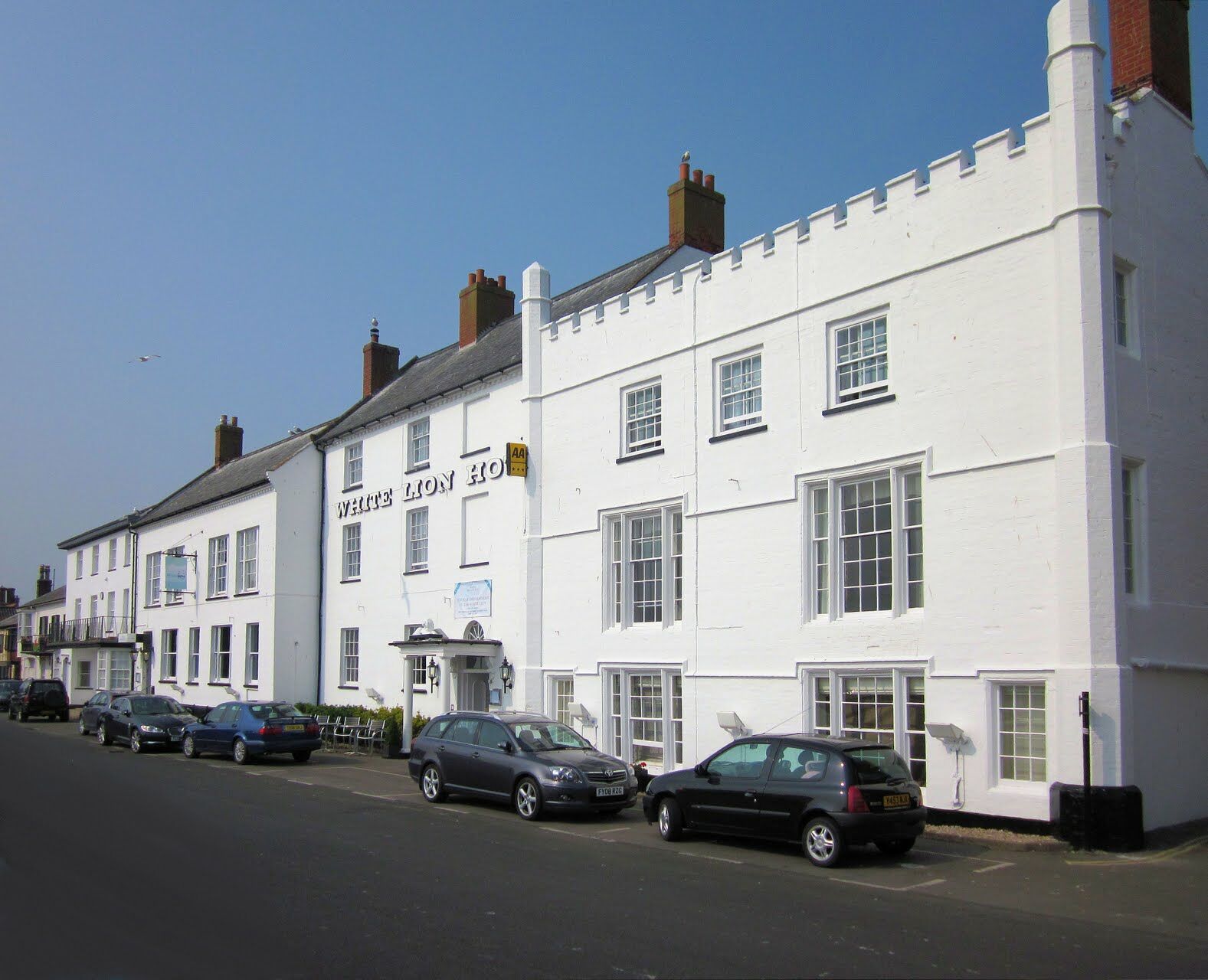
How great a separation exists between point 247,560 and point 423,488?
1094cm

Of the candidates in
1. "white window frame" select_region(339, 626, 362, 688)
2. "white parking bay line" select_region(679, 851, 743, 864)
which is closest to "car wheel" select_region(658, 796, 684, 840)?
"white parking bay line" select_region(679, 851, 743, 864)

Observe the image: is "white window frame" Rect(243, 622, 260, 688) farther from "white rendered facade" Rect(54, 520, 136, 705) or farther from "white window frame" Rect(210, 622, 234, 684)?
"white rendered facade" Rect(54, 520, 136, 705)

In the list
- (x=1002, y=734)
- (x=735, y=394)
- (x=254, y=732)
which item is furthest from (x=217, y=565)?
(x=1002, y=734)

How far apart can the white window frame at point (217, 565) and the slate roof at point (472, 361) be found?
7115 mm

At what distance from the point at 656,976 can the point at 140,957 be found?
12.4ft

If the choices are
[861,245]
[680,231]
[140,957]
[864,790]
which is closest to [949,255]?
[861,245]

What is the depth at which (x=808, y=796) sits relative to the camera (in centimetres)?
1223

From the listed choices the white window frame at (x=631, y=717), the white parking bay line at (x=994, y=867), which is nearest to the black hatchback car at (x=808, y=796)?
the white parking bay line at (x=994, y=867)

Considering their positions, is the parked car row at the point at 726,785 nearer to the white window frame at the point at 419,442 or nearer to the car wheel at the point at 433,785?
the car wheel at the point at 433,785

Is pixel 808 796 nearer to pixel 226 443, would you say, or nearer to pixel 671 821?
pixel 671 821

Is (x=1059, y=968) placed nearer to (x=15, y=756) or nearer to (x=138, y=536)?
(x=15, y=756)

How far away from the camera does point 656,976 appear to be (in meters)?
7.38

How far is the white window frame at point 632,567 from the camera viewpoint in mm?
19672

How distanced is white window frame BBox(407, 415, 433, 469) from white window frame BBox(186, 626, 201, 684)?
1508 centimetres
